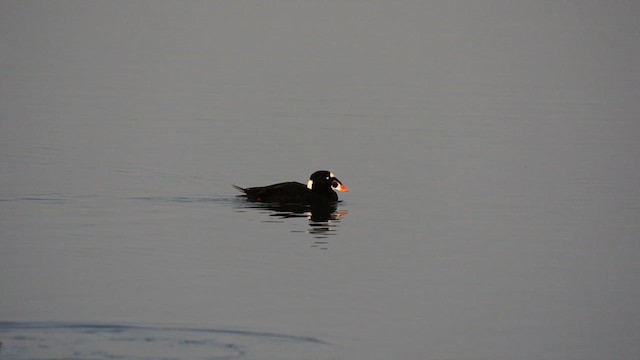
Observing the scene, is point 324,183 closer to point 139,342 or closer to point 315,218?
point 315,218

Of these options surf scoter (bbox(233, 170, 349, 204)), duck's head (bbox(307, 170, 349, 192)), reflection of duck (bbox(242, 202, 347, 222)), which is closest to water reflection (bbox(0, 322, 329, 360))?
reflection of duck (bbox(242, 202, 347, 222))

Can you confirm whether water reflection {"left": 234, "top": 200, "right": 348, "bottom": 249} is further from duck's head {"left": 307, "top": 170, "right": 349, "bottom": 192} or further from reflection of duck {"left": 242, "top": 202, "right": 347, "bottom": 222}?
duck's head {"left": 307, "top": 170, "right": 349, "bottom": 192}

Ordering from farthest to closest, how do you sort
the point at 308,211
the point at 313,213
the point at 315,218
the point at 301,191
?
the point at 301,191, the point at 308,211, the point at 313,213, the point at 315,218

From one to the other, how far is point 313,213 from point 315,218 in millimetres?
457

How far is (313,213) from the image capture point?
18.5 meters

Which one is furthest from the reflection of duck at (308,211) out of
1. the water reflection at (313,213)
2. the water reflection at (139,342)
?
the water reflection at (139,342)

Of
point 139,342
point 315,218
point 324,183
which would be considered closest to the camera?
point 139,342

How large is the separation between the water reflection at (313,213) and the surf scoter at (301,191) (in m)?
0.08

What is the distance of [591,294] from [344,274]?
2.48 metres

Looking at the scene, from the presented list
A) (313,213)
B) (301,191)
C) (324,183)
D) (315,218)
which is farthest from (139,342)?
(324,183)

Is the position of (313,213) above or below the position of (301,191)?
below

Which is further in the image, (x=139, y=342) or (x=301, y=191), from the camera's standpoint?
(x=301, y=191)

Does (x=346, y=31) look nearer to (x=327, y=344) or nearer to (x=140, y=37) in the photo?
(x=140, y=37)

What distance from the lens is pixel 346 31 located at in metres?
57.9
